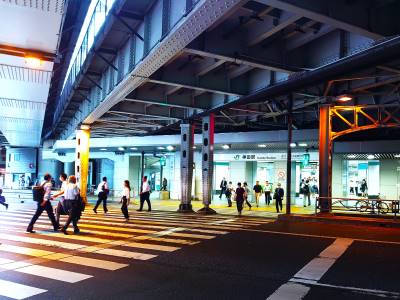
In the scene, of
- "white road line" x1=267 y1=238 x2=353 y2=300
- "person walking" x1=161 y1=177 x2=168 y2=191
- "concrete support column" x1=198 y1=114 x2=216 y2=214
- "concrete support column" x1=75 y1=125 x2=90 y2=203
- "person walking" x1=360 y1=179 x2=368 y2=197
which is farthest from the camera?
"person walking" x1=161 y1=177 x2=168 y2=191

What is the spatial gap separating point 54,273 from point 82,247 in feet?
9.28

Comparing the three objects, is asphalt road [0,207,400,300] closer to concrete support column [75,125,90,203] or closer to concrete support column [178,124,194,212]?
concrete support column [178,124,194,212]

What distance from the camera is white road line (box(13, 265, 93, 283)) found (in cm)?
757

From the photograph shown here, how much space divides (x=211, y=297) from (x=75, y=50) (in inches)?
583

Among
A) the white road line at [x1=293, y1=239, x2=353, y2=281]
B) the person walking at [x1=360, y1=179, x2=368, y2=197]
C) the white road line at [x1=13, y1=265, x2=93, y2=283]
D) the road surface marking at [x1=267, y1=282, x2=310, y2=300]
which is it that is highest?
the person walking at [x1=360, y1=179, x2=368, y2=197]

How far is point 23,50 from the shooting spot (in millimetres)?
10273

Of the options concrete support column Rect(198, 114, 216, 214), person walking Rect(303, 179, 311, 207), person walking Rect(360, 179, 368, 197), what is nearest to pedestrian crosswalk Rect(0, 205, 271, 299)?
concrete support column Rect(198, 114, 216, 214)

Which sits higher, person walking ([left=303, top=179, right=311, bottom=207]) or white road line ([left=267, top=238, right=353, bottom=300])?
person walking ([left=303, top=179, right=311, bottom=207])

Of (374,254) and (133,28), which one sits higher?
(133,28)

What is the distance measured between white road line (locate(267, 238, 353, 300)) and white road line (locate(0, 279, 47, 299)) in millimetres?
3622

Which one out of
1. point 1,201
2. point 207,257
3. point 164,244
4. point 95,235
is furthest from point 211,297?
point 1,201

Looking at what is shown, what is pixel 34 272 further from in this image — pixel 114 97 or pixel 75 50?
pixel 75 50

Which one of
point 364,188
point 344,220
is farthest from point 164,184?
point 344,220

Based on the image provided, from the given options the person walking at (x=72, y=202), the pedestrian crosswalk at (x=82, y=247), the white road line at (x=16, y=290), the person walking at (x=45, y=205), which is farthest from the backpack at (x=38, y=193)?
the white road line at (x=16, y=290)
